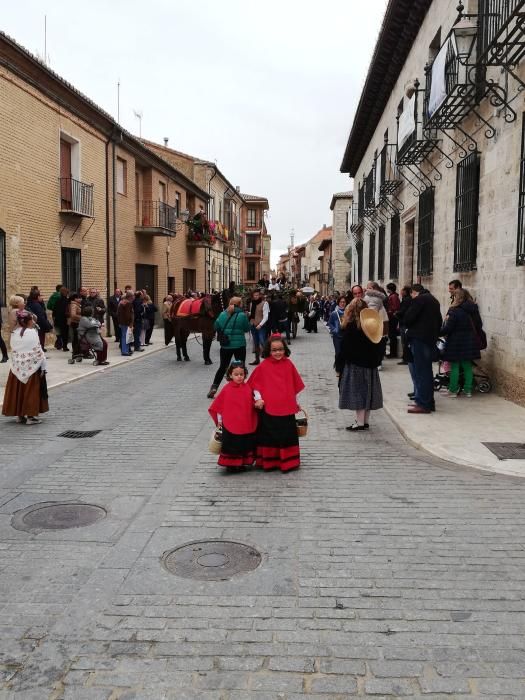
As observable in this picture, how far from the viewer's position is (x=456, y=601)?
3.64 metres

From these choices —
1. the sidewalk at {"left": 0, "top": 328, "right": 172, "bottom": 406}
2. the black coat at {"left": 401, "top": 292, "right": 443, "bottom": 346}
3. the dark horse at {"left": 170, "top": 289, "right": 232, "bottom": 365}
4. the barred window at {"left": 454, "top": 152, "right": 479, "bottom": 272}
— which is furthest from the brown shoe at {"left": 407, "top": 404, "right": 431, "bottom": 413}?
the dark horse at {"left": 170, "top": 289, "right": 232, "bottom": 365}

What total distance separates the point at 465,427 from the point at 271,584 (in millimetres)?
4820

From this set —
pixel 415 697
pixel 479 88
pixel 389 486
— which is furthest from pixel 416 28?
Answer: pixel 415 697

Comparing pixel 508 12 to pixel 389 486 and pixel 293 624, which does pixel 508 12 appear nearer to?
pixel 389 486

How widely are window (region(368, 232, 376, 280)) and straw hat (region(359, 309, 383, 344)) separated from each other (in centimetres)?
1871

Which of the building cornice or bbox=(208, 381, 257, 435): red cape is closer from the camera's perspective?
bbox=(208, 381, 257, 435): red cape

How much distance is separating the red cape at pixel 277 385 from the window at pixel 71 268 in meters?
14.1

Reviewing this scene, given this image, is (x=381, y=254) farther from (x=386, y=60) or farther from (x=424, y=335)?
(x=424, y=335)

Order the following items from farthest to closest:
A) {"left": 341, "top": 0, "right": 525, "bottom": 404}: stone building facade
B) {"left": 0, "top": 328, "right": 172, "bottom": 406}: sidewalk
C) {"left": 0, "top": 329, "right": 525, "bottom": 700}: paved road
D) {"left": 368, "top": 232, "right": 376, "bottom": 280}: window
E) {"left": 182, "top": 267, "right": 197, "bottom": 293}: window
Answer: {"left": 182, "top": 267, "right": 197, "bottom": 293}: window → {"left": 368, "top": 232, "right": 376, "bottom": 280}: window → {"left": 0, "top": 328, "right": 172, "bottom": 406}: sidewalk → {"left": 341, "top": 0, "right": 525, "bottom": 404}: stone building facade → {"left": 0, "top": 329, "right": 525, "bottom": 700}: paved road

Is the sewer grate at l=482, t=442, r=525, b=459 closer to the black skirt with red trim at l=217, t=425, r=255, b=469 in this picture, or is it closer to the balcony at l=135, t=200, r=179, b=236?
the black skirt with red trim at l=217, t=425, r=255, b=469

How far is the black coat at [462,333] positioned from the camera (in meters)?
10.1

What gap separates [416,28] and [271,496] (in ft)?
49.4

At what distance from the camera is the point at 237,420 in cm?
642

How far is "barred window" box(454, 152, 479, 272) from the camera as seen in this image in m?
11.5
